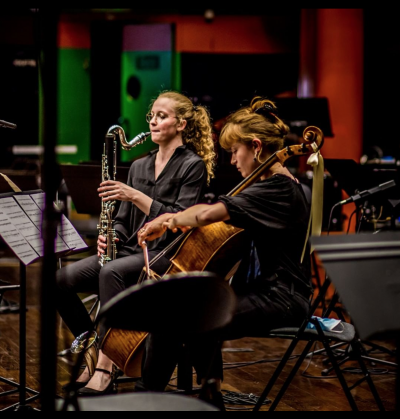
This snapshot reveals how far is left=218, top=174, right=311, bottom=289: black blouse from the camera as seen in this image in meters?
2.59

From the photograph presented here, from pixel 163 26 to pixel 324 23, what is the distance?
265 centimetres

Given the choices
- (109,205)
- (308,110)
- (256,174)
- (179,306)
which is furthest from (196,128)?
(308,110)

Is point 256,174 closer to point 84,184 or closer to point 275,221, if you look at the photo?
point 275,221

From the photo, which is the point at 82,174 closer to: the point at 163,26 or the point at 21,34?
the point at 163,26

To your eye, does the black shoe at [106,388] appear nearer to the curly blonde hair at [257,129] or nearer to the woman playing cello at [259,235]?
the woman playing cello at [259,235]

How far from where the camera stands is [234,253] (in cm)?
280

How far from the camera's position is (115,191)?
328 centimetres

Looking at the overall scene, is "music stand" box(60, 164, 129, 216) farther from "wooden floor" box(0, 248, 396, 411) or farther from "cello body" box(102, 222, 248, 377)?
"cello body" box(102, 222, 248, 377)

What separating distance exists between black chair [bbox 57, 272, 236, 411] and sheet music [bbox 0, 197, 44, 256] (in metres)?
0.95

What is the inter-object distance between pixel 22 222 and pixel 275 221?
1.05 meters

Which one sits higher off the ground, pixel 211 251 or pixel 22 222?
pixel 22 222

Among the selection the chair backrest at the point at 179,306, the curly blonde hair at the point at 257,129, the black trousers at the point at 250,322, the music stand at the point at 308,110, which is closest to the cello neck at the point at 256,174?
the curly blonde hair at the point at 257,129

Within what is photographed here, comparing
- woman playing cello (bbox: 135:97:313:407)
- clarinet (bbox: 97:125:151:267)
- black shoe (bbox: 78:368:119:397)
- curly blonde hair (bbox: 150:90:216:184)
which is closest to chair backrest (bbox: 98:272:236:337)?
woman playing cello (bbox: 135:97:313:407)

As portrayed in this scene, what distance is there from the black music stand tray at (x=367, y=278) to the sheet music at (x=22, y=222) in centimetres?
131
